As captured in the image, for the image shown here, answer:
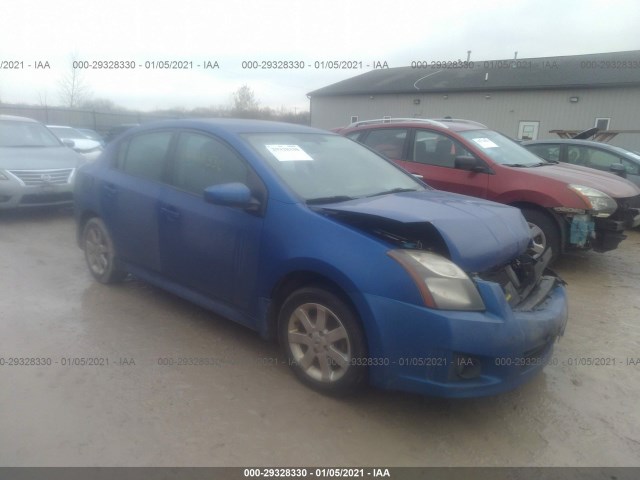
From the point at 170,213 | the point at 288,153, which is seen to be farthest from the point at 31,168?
the point at 288,153

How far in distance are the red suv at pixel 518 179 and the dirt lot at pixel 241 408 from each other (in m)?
1.40

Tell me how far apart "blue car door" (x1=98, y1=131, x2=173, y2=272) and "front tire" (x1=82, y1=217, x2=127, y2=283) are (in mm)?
138

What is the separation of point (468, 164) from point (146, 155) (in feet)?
11.6

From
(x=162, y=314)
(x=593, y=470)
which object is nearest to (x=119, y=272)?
(x=162, y=314)

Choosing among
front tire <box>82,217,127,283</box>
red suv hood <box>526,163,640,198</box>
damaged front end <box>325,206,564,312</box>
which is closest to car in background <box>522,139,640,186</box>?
red suv hood <box>526,163,640,198</box>

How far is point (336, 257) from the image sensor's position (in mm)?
Answer: 2887

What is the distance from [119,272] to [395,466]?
319 cm

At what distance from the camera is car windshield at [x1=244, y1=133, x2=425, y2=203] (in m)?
3.49

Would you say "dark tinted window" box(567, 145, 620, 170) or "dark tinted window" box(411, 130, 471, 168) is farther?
"dark tinted window" box(567, 145, 620, 170)

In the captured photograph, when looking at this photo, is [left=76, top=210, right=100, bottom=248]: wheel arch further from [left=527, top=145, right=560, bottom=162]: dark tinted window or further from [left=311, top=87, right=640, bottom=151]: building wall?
[left=311, top=87, right=640, bottom=151]: building wall

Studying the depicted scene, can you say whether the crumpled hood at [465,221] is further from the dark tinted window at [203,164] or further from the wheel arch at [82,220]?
the wheel arch at [82,220]

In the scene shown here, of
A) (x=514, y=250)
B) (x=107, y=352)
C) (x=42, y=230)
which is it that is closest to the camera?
(x=514, y=250)

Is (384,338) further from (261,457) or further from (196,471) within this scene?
(196,471)

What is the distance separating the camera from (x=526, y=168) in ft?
19.8
